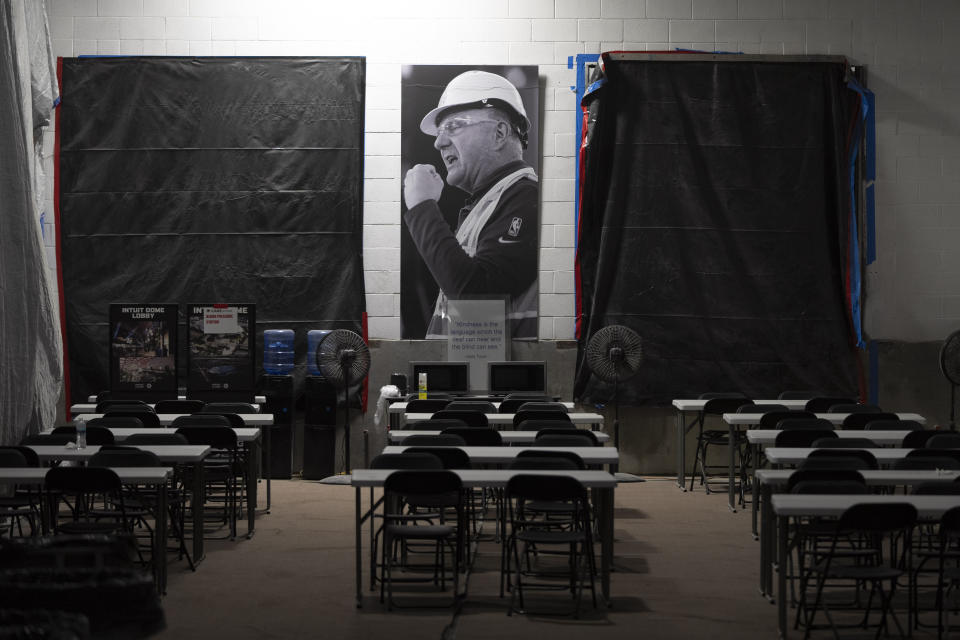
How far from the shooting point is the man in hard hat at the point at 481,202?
38.9 feet

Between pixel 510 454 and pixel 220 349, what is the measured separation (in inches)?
186

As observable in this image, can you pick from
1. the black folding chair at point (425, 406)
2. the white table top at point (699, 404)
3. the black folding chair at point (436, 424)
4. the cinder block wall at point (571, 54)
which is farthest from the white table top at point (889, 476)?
the cinder block wall at point (571, 54)

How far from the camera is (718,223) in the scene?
39.2 ft

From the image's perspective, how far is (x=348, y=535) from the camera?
27.6ft

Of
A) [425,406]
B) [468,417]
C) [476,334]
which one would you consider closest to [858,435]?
[468,417]

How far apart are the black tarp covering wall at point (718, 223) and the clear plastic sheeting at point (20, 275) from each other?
549 centimetres

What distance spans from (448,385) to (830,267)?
4.40 metres

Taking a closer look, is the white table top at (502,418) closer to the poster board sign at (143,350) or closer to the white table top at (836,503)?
the poster board sign at (143,350)

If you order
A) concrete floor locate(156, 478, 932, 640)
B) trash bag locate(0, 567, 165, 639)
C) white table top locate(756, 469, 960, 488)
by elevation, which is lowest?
concrete floor locate(156, 478, 932, 640)

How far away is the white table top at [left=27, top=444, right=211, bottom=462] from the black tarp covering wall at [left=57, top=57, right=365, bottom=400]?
180 inches

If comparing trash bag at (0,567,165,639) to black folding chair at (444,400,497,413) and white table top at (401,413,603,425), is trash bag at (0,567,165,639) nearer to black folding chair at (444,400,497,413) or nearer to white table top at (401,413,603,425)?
white table top at (401,413,603,425)

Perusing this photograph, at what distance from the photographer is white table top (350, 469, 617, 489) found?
Answer: 6117 mm

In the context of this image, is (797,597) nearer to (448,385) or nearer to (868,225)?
(448,385)

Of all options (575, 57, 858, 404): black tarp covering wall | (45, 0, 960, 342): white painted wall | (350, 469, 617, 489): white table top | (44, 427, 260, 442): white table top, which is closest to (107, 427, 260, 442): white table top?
(44, 427, 260, 442): white table top
